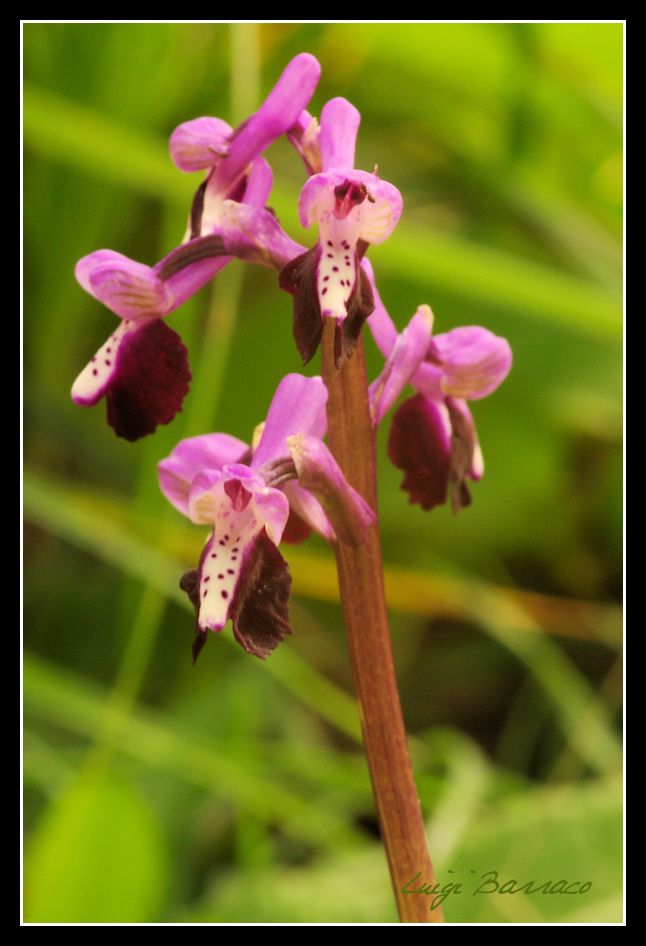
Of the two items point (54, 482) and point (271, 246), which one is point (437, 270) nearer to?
point (54, 482)

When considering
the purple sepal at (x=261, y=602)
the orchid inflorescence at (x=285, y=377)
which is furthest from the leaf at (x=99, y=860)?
the purple sepal at (x=261, y=602)

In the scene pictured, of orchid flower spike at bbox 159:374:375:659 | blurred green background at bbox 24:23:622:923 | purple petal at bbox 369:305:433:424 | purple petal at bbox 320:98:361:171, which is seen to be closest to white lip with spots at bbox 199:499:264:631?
orchid flower spike at bbox 159:374:375:659

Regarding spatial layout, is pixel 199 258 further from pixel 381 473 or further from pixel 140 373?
pixel 381 473

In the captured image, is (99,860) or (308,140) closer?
(308,140)

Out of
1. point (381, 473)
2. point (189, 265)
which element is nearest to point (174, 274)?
point (189, 265)

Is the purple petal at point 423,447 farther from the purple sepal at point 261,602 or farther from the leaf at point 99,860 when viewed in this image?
the leaf at point 99,860

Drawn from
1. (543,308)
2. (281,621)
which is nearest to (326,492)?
(281,621)

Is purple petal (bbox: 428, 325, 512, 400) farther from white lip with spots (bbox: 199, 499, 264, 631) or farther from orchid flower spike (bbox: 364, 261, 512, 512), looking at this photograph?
white lip with spots (bbox: 199, 499, 264, 631)

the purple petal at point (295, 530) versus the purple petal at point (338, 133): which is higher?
the purple petal at point (338, 133)
